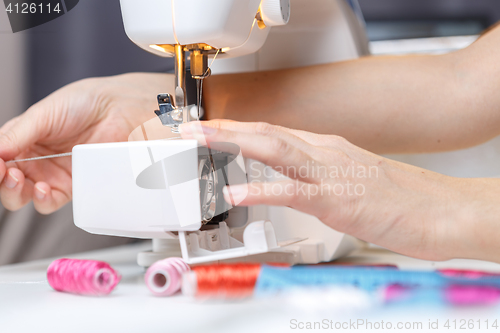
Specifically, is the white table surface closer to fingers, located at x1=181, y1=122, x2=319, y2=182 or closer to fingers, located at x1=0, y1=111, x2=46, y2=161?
fingers, located at x1=181, y1=122, x2=319, y2=182

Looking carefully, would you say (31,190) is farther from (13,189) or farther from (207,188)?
Answer: (207,188)

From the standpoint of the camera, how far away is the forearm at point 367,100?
880 mm

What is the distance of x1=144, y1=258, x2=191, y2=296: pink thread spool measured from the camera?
0.47 m

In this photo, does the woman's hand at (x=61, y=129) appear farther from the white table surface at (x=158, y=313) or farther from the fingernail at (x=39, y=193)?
the white table surface at (x=158, y=313)

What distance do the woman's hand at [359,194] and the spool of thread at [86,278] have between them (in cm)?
18

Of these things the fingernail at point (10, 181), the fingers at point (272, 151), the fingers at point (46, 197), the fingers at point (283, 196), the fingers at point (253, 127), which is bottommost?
the fingers at point (46, 197)

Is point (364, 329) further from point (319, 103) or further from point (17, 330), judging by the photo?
point (319, 103)

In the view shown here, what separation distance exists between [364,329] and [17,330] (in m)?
0.28

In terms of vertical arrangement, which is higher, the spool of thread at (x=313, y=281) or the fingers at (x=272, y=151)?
the fingers at (x=272, y=151)

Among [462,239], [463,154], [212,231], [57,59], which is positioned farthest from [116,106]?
[463,154]

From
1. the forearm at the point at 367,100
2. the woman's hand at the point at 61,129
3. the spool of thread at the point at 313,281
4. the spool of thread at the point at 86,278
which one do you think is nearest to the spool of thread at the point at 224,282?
the spool of thread at the point at 313,281

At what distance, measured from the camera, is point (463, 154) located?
42.5 inches

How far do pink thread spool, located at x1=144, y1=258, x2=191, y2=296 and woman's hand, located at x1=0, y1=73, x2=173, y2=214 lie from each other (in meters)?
0.34

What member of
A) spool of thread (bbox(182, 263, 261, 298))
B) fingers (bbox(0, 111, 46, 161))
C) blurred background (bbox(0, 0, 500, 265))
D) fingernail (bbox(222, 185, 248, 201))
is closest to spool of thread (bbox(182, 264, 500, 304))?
spool of thread (bbox(182, 263, 261, 298))
